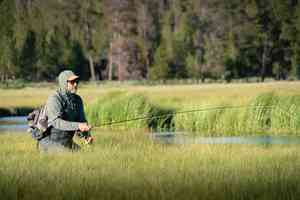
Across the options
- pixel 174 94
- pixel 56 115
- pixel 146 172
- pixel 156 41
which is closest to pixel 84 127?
pixel 56 115

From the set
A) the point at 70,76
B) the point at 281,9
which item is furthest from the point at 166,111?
the point at 281,9

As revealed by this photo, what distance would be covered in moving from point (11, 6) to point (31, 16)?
142 inches

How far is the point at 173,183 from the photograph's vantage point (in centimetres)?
920

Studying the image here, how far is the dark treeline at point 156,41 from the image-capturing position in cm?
8600

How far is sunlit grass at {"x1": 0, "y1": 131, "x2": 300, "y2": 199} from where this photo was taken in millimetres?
8586

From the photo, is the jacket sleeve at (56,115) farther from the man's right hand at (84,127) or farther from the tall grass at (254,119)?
the tall grass at (254,119)

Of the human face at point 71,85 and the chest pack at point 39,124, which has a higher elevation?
Answer: the human face at point 71,85

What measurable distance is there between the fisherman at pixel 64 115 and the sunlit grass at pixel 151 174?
335mm

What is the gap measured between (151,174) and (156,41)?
3340 inches

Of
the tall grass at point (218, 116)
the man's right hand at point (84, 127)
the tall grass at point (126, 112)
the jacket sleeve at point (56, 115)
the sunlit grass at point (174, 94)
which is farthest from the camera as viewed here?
the sunlit grass at point (174, 94)

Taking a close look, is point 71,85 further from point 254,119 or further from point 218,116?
point 218,116

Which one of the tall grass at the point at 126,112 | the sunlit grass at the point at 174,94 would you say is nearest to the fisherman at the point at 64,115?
the tall grass at the point at 126,112

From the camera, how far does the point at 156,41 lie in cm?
9450

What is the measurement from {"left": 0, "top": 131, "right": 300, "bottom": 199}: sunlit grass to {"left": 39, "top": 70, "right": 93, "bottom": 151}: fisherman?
34cm
